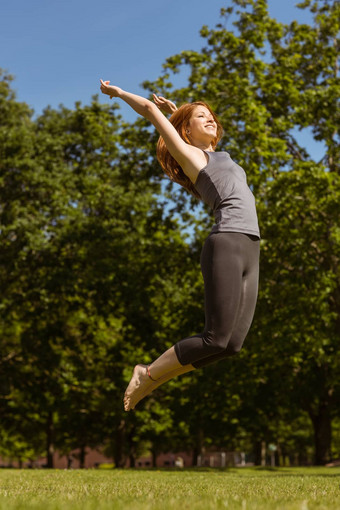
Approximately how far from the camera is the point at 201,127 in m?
4.89

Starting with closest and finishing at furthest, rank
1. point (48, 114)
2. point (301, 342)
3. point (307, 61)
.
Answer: point (301, 342)
point (307, 61)
point (48, 114)

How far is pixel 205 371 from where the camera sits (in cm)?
2317

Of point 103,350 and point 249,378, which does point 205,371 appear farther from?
point 103,350

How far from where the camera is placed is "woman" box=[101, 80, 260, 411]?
4098 millimetres

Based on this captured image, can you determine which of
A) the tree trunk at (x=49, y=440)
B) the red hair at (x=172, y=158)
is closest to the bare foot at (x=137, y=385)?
the red hair at (x=172, y=158)

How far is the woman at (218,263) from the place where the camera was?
4.10 meters

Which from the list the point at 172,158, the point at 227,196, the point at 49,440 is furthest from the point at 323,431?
the point at 227,196

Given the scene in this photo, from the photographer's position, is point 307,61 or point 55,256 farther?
point 55,256

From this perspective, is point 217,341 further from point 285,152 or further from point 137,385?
point 285,152

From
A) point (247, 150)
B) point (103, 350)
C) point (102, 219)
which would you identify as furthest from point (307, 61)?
point (103, 350)

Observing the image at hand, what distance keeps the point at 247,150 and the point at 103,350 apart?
47.2ft

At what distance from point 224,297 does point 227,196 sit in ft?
2.46

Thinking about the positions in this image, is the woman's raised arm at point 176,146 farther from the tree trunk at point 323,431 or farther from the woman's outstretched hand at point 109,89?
the tree trunk at point 323,431

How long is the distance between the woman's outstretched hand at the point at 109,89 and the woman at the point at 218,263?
13 centimetres
